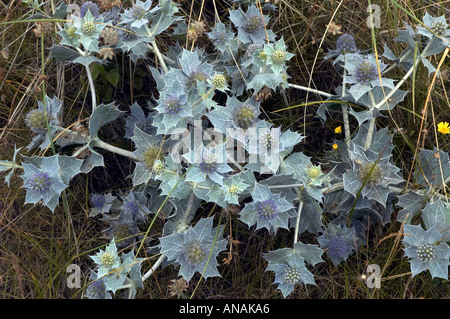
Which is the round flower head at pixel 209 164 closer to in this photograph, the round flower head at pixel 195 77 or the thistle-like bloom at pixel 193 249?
the thistle-like bloom at pixel 193 249

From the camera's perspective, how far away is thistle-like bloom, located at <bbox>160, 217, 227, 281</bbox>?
2.02 meters

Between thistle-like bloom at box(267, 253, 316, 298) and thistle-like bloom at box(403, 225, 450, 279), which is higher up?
thistle-like bloom at box(403, 225, 450, 279)

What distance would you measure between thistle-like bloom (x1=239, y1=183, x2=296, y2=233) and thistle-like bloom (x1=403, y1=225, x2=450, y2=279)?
59 centimetres

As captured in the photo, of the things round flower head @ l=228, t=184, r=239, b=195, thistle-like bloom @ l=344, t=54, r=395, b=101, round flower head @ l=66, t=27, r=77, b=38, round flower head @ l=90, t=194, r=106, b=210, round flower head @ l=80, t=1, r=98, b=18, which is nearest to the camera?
round flower head @ l=228, t=184, r=239, b=195

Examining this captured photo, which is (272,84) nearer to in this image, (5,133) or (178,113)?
(178,113)

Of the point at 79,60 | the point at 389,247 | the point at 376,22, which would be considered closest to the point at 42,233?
the point at 79,60

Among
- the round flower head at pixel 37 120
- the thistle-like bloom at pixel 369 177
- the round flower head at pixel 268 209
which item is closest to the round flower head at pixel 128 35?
the round flower head at pixel 37 120

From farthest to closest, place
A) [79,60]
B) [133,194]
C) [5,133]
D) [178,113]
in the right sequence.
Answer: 1. [5,133]
2. [133,194]
3. [79,60]
4. [178,113]

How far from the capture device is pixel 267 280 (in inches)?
94.3

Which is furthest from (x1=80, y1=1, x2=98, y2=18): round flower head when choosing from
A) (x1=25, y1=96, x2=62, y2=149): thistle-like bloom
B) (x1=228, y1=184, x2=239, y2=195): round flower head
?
(x1=228, y1=184, x2=239, y2=195): round flower head

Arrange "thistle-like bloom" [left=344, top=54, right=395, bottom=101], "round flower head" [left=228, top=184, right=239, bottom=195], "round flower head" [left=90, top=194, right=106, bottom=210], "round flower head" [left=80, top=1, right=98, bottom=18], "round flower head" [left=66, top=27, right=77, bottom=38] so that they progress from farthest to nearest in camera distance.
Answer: "round flower head" [left=90, top=194, right=106, bottom=210] < "round flower head" [left=80, top=1, right=98, bottom=18] < "round flower head" [left=66, top=27, right=77, bottom=38] < "thistle-like bloom" [left=344, top=54, right=395, bottom=101] < "round flower head" [left=228, top=184, right=239, bottom=195]

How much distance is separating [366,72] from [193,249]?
123 centimetres

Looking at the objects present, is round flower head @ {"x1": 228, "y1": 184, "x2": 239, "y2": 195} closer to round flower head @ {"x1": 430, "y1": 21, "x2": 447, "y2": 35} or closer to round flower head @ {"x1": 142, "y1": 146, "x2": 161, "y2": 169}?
round flower head @ {"x1": 142, "y1": 146, "x2": 161, "y2": 169}

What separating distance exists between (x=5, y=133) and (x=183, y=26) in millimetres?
1323
